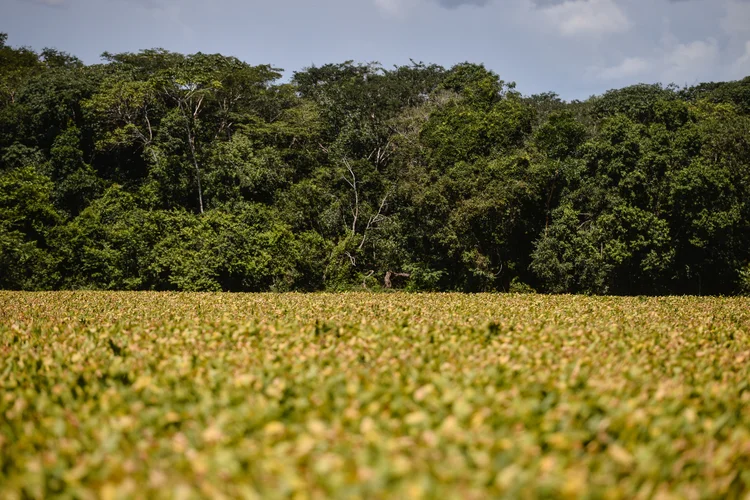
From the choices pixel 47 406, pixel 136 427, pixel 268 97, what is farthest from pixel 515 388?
pixel 268 97

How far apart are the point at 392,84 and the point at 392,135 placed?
20.7 feet

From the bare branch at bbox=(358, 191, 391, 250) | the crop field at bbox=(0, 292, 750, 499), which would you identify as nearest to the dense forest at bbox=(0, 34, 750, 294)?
the bare branch at bbox=(358, 191, 391, 250)

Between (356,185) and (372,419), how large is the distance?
34940 mm

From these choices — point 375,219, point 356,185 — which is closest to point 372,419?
point 375,219

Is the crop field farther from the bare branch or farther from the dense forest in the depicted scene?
the bare branch

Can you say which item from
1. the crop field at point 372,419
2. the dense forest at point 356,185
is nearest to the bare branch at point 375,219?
the dense forest at point 356,185

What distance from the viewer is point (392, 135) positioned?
3962 centimetres

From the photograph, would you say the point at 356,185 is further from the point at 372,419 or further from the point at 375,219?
the point at 372,419

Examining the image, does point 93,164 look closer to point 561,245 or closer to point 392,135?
point 392,135

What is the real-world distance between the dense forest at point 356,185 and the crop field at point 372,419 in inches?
953

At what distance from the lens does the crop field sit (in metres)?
3.52

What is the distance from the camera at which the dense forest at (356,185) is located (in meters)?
30.9

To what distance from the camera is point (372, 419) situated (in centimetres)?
445

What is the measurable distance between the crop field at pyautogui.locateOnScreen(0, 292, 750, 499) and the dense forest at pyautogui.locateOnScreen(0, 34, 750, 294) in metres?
24.2
